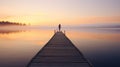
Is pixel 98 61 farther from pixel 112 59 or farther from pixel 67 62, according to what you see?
pixel 67 62

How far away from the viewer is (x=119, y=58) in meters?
16.1

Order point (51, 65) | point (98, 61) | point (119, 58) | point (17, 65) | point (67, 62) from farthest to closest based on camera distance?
1. point (119, 58)
2. point (98, 61)
3. point (17, 65)
4. point (67, 62)
5. point (51, 65)

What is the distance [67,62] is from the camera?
374 inches

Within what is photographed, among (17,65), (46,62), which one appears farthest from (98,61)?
(46,62)

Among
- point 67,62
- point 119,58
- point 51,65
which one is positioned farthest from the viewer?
point 119,58

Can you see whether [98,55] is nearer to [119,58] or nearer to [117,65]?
[119,58]

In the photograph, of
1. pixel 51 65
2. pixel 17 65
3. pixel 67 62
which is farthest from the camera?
pixel 17 65

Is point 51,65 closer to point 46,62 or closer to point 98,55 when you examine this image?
point 46,62

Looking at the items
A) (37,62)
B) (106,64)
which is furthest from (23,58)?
(37,62)

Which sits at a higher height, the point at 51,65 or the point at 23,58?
the point at 51,65

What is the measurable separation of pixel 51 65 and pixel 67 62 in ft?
2.82

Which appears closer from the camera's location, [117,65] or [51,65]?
[51,65]

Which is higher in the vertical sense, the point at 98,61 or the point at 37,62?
the point at 37,62

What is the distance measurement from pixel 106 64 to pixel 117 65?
650 mm
